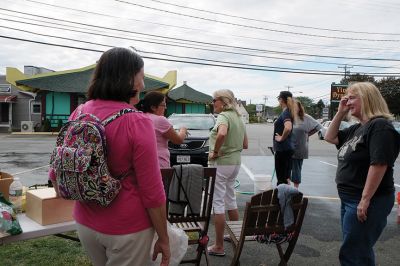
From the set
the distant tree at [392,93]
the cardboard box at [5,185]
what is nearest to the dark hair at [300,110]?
the cardboard box at [5,185]

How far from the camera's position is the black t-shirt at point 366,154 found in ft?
8.59

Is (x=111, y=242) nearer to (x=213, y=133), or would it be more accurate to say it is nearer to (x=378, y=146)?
(x=378, y=146)

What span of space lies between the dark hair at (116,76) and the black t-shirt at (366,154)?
1747mm

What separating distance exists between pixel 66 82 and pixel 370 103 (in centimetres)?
2850

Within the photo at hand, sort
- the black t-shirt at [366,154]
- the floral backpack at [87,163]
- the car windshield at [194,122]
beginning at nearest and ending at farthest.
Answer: the floral backpack at [87,163], the black t-shirt at [366,154], the car windshield at [194,122]

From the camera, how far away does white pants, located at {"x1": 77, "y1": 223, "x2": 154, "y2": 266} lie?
183 cm

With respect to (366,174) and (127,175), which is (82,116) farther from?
(366,174)

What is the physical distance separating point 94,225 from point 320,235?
12.9 feet

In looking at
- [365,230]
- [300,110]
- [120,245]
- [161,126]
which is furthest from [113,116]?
[300,110]

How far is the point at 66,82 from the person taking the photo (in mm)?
28688

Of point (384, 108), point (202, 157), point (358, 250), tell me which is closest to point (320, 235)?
point (358, 250)

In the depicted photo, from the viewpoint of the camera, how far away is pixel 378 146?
262cm

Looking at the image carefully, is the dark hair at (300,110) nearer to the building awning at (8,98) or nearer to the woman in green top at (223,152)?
the woman in green top at (223,152)

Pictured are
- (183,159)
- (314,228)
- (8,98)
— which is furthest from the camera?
(8,98)
